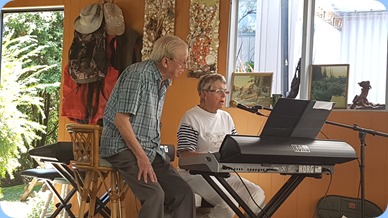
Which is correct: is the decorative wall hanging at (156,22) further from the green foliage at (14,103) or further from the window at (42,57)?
the green foliage at (14,103)

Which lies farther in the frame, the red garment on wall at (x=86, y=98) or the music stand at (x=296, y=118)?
the red garment on wall at (x=86, y=98)

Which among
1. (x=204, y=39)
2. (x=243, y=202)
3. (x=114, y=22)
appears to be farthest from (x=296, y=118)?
→ (x=114, y=22)

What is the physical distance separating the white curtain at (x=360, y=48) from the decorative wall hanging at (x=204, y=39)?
31.5 inches

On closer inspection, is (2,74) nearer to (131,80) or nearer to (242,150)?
(131,80)

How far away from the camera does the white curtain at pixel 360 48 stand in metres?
4.10

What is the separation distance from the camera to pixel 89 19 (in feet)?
16.5

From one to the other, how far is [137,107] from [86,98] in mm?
2092

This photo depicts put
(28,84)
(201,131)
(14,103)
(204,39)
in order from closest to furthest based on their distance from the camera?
(201,131), (204,39), (14,103), (28,84)

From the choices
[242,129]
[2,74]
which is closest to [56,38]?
[2,74]

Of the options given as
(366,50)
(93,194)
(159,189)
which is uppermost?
(366,50)

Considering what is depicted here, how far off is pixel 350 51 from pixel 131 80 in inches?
72.6

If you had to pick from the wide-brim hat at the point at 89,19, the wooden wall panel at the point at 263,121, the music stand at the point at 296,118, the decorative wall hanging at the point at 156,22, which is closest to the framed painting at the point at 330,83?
the wooden wall panel at the point at 263,121

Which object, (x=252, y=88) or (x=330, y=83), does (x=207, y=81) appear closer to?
(x=252, y=88)

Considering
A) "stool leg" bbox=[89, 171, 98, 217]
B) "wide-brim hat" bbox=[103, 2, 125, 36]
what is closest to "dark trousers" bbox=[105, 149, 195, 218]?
"stool leg" bbox=[89, 171, 98, 217]
